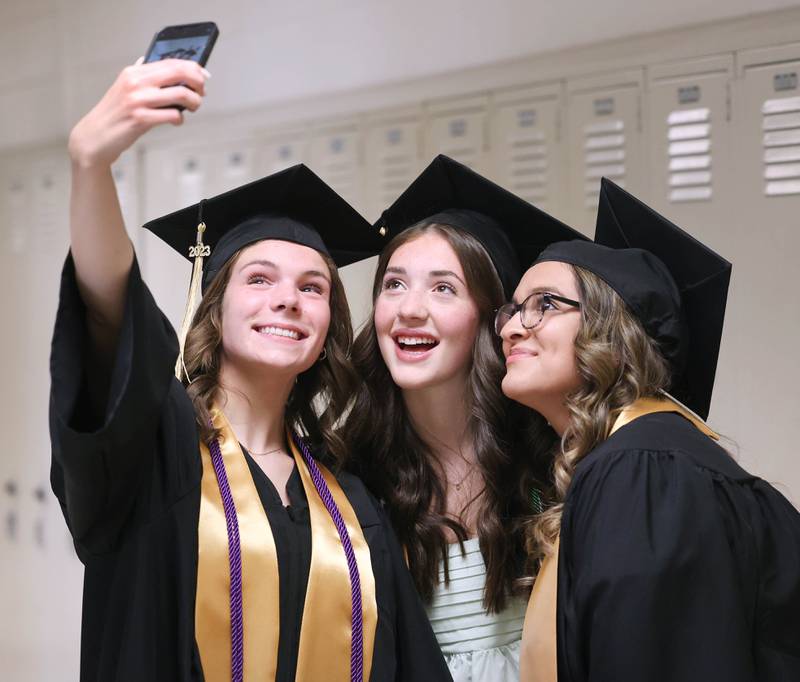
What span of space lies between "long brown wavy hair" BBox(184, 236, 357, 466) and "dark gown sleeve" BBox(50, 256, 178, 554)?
1.59ft

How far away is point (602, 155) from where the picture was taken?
3.13 meters

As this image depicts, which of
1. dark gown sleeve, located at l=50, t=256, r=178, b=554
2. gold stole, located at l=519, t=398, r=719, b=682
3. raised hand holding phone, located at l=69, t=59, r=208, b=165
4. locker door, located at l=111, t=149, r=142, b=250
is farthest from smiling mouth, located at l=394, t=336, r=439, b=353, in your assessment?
locker door, located at l=111, t=149, r=142, b=250

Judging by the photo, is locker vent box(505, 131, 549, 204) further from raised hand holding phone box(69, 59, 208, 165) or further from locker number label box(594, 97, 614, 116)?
raised hand holding phone box(69, 59, 208, 165)

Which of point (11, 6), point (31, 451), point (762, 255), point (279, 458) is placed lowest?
point (31, 451)

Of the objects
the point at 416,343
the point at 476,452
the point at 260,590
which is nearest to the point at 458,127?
the point at 416,343

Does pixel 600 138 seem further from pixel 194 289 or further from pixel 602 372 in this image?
pixel 194 289

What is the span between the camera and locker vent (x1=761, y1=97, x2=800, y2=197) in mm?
2852

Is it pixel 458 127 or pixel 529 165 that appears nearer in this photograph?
pixel 529 165

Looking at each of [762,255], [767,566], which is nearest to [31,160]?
[762,255]

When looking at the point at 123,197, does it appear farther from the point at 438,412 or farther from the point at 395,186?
the point at 438,412

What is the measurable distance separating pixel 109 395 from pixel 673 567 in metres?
0.96

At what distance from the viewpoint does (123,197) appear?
4230 mm

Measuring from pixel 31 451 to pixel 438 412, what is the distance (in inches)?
110

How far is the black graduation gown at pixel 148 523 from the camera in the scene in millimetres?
1436
